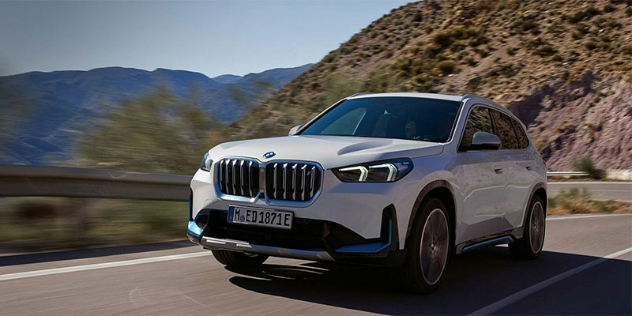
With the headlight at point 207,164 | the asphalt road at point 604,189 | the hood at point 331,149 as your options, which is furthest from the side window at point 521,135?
the asphalt road at point 604,189

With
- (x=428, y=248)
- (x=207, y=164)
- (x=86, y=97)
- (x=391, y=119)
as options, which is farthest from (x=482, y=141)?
(x=86, y=97)

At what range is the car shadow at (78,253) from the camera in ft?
23.3

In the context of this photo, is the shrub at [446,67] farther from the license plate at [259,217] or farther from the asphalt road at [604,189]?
the license plate at [259,217]

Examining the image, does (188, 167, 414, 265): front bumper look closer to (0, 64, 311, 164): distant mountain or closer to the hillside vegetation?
(0, 64, 311, 164): distant mountain

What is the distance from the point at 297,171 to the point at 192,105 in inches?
325

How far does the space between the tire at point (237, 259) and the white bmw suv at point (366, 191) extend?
0.04ft

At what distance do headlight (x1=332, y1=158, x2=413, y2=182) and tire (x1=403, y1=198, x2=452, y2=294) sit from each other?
0.41 m

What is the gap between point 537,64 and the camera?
4859 cm

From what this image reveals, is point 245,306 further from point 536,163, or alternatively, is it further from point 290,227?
point 536,163

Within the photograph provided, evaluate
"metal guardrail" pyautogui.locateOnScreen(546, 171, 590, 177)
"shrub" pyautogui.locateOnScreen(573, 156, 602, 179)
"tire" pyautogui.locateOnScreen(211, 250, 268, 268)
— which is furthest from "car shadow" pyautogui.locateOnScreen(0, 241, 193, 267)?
"shrub" pyautogui.locateOnScreen(573, 156, 602, 179)

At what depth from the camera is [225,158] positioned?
6199 millimetres

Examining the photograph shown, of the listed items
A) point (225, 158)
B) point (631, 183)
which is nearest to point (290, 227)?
point (225, 158)

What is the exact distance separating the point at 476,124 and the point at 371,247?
2223 mm

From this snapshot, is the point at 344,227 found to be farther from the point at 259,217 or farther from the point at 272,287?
the point at 272,287
